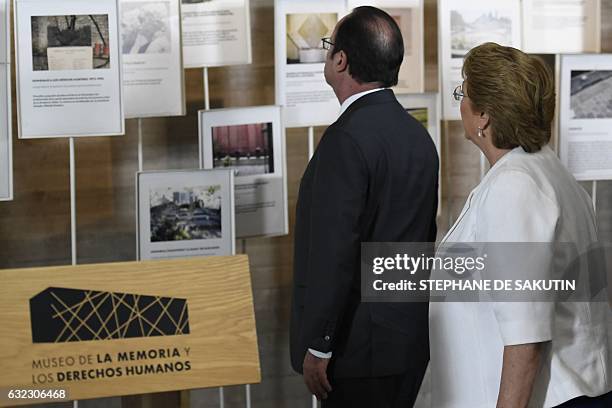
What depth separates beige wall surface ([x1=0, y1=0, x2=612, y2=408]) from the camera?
390 cm

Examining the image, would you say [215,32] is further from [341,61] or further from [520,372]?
[520,372]

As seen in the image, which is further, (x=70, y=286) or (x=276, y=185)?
(x=276, y=185)

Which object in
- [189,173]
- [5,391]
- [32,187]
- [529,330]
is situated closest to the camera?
[529,330]

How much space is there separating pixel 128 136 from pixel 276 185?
0.83 metres

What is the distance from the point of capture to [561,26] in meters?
3.78

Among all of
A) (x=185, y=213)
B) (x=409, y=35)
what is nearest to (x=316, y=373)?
(x=185, y=213)

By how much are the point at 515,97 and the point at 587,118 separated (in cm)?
207

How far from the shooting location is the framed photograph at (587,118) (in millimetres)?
3777

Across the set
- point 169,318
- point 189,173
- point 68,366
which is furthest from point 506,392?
point 189,173

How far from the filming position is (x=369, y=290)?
2.39 metres

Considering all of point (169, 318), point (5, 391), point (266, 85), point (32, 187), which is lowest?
point (5, 391)

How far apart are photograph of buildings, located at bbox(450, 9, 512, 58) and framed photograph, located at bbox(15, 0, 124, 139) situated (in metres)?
1.39

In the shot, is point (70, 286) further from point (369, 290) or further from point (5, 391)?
point (369, 290)

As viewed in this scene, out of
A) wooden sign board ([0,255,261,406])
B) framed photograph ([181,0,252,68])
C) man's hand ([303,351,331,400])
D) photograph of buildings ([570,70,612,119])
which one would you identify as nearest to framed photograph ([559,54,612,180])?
photograph of buildings ([570,70,612,119])
